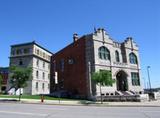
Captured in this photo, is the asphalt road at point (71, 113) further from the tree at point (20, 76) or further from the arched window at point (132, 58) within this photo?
the arched window at point (132, 58)

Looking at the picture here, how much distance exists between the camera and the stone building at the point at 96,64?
37750mm

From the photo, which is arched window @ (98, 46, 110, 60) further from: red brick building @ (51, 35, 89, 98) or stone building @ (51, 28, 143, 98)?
red brick building @ (51, 35, 89, 98)

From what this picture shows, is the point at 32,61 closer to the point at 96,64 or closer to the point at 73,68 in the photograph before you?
the point at 73,68

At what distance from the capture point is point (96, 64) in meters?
37.4

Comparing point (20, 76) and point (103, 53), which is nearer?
point (20, 76)

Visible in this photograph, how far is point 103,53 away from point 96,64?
3177 mm

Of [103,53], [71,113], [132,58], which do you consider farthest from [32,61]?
[71,113]

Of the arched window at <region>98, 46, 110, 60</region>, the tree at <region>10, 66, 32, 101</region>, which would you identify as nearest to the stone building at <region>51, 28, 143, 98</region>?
the arched window at <region>98, 46, 110, 60</region>

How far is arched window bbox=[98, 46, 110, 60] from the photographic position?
3891 centimetres

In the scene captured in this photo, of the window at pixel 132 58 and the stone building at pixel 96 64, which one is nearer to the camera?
the stone building at pixel 96 64

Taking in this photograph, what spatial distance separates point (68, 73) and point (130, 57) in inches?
533

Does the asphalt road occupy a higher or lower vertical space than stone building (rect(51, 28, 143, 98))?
lower

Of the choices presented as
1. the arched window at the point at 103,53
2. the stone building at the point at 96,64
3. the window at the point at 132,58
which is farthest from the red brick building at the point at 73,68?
the window at the point at 132,58

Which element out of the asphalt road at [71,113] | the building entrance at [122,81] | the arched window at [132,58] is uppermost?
the arched window at [132,58]
